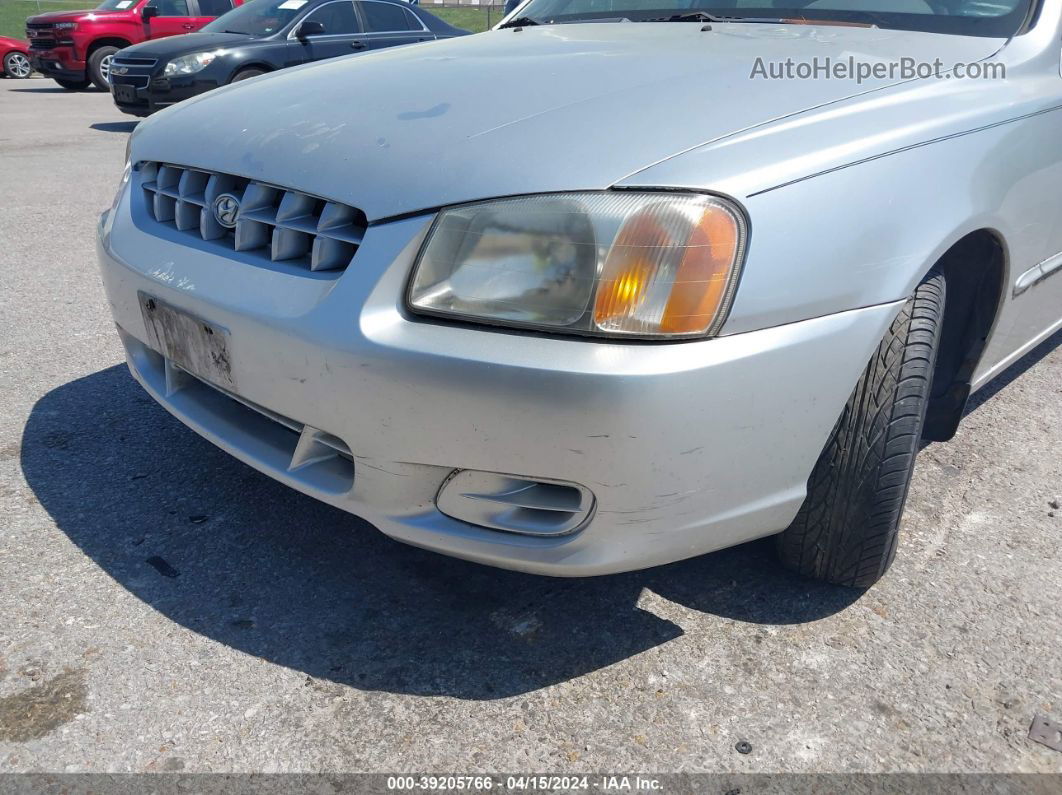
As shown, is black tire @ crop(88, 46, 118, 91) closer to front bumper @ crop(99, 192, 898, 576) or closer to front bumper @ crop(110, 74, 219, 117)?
front bumper @ crop(110, 74, 219, 117)

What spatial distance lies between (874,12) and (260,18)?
817 cm

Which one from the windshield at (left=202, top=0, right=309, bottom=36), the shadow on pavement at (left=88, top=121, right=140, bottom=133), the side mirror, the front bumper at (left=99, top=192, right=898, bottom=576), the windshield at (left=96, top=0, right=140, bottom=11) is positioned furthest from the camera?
the windshield at (left=96, top=0, right=140, bottom=11)

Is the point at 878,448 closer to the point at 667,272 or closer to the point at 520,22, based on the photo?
the point at 667,272

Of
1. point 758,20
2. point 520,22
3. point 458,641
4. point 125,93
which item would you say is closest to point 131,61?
point 125,93

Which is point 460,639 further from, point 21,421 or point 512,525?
point 21,421

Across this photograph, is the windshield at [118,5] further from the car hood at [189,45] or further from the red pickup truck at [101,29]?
the car hood at [189,45]

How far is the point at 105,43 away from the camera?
13.1 meters

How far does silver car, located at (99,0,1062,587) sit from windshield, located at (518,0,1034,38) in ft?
0.64

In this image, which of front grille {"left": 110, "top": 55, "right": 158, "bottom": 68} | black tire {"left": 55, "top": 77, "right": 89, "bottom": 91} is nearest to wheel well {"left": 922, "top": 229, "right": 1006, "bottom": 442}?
front grille {"left": 110, "top": 55, "right": 158, "bottom": 68}

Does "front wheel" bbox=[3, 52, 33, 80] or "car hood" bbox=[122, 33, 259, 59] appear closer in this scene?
"car hood" bbox=[122, 33, 259, 59]

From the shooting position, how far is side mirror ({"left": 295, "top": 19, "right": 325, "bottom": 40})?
9.08 meters

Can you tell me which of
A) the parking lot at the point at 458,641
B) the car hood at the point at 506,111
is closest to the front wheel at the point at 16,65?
the parking lot at the point at 458,641

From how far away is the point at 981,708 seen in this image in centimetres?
183

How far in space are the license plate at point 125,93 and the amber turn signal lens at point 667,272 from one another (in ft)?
29.0
